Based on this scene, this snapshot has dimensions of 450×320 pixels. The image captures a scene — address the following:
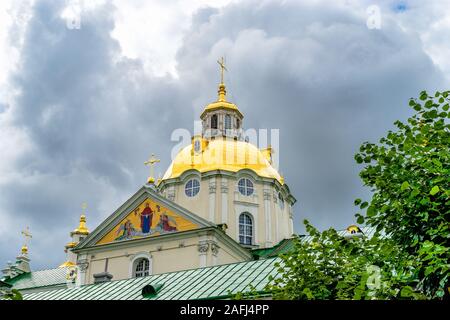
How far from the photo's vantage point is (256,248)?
134ft

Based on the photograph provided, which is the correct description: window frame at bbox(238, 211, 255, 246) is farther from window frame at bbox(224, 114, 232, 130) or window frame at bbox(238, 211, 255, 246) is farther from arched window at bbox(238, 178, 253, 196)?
window frame at bbox(224, 114, 232, 130)

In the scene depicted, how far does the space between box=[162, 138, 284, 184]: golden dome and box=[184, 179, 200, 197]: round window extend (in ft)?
2.92

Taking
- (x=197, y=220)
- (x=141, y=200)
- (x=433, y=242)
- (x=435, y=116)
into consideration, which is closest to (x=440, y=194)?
(x=433, y=242)

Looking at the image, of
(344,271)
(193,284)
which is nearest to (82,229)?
(193,284)

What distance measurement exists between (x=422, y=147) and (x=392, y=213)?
1.65 meters

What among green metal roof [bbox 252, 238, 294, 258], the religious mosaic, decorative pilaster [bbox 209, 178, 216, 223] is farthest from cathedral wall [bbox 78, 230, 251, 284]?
decorative pilaster [bbox 209, 178, 216, 223]

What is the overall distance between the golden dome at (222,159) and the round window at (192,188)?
2.92ft

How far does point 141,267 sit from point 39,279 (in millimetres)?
23318

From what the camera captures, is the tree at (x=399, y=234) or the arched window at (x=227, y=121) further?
the arched window at (x=227, y=121)

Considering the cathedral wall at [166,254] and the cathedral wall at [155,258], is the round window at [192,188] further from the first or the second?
the cathedral wall at [155,258]

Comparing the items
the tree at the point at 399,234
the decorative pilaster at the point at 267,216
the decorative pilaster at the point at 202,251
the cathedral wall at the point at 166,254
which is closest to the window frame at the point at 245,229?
the decorative pilaster at the point at 267,216

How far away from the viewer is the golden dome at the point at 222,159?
42.6m

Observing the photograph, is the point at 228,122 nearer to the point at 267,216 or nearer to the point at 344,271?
the point at 267,216

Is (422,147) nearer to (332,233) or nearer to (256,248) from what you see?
(332,233)
